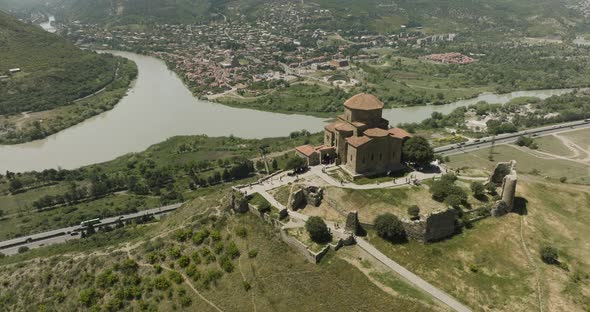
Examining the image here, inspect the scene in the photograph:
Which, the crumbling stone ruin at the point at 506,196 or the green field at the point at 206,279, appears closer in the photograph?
the green field at the point at 206,279

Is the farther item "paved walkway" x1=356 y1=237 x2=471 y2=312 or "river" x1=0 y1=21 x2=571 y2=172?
"river" x1=0 y1=21 x2=571 y2=172

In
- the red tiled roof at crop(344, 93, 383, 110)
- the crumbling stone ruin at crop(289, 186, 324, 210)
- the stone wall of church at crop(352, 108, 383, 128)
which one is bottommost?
the crumbling stone ruin at crop(289, 186, 324, 210)

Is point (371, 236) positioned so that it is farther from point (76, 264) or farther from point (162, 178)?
point (162, 178)

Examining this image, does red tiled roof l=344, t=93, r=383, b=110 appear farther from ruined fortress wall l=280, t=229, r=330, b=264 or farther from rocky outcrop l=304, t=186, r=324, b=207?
ruined fortress wall l=280, t=229, r=330, b=264

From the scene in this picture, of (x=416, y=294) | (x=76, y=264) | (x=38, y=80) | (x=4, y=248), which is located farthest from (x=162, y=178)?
(x=38, y=80)

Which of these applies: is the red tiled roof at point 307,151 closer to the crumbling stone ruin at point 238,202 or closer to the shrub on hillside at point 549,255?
the crumbling stone ruin at point 238,202

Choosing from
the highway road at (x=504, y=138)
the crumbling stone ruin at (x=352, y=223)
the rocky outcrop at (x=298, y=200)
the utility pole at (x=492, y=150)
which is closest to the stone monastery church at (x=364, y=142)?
the rocky outcrop at (x=298, y=200)

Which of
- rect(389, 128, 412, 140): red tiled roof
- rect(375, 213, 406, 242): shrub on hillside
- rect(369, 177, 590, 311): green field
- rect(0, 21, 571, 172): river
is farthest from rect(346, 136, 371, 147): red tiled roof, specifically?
rect(0, 21, 571, 172): river
